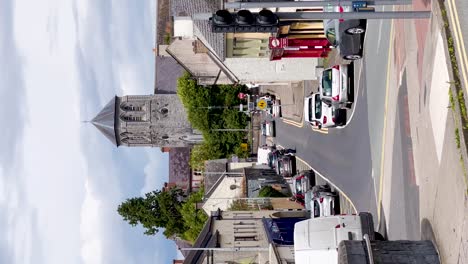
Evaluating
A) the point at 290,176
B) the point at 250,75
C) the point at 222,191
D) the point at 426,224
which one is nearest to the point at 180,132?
the point at 222,191

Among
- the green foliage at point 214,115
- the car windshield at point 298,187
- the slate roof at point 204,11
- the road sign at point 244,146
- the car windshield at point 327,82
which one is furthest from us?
the road sign at point 244,146

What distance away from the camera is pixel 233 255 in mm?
35938

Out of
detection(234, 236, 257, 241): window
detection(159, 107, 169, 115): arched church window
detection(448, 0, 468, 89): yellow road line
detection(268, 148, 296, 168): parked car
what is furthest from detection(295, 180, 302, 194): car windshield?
detection(159, 107, 169, 115): arched church window

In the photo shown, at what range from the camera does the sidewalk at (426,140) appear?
44.0 feet

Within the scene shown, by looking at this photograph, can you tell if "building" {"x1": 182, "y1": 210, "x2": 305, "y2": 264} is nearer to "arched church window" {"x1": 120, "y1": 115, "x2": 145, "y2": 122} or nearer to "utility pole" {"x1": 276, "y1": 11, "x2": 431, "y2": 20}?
"utility pole" {"x1": 276, "y1": 11, "x2": 431, "y2": 20}

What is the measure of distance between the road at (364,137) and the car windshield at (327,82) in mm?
1696

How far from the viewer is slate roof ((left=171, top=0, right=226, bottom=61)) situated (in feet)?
164

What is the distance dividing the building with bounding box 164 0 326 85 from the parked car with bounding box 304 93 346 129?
7.38m

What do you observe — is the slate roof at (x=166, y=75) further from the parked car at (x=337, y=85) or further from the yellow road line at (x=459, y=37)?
the yellow road line at (x=459, y=37)

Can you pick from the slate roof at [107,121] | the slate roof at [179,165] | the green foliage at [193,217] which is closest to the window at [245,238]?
the green foliage at [193,217]

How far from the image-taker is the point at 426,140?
1706 centimetres

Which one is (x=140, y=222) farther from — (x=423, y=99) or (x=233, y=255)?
(x=423, y=99)

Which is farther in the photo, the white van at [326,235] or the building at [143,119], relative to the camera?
the building at [143,119]

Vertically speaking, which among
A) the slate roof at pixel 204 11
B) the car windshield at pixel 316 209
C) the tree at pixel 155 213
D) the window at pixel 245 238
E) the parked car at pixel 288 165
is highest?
the slate roof at pixel 204 11
